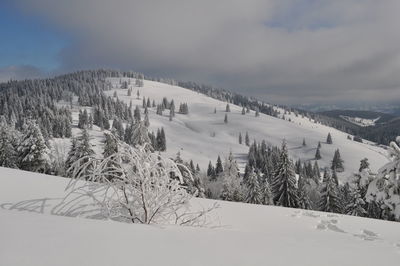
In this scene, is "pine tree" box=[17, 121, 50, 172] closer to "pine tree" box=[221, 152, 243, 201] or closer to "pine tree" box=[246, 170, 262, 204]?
"pine tree" box=[221, 152, 243, 201]

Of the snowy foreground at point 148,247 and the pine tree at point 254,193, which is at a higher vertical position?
the snowy foreground at point 148,247

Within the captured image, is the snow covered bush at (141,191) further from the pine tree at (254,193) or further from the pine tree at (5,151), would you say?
the pine tree at (5,151)

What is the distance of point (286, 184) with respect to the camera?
99.5 ft

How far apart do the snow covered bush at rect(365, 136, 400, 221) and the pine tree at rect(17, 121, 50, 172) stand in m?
29.0

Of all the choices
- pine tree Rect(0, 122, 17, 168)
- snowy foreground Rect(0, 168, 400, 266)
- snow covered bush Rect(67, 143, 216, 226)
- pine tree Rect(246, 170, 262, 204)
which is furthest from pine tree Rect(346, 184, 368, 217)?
pine tree Rect(0, 122, 17, 168)

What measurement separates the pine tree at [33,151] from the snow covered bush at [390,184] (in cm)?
2898

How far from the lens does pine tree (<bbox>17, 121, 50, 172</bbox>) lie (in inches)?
1125

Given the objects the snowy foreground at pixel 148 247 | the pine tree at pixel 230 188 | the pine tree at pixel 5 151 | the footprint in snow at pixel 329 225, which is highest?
the snowy foreground at pixel 148 247

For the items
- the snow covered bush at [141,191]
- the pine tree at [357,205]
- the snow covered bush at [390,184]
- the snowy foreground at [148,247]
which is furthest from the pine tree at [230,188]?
the snowy foreground at [148,247]

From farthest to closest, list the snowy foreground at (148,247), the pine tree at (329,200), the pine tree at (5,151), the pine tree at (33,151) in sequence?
1. the pine tree at (5,151)
2. the pine tree at (329,200)
3. the pine tree at (33,151)
4. the snowy foreground at (148,247)

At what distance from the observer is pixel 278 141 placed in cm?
17688

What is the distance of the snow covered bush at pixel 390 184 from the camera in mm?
8477

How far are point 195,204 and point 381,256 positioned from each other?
370 cm

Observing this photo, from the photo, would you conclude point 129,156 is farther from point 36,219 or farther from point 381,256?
point 381,256
